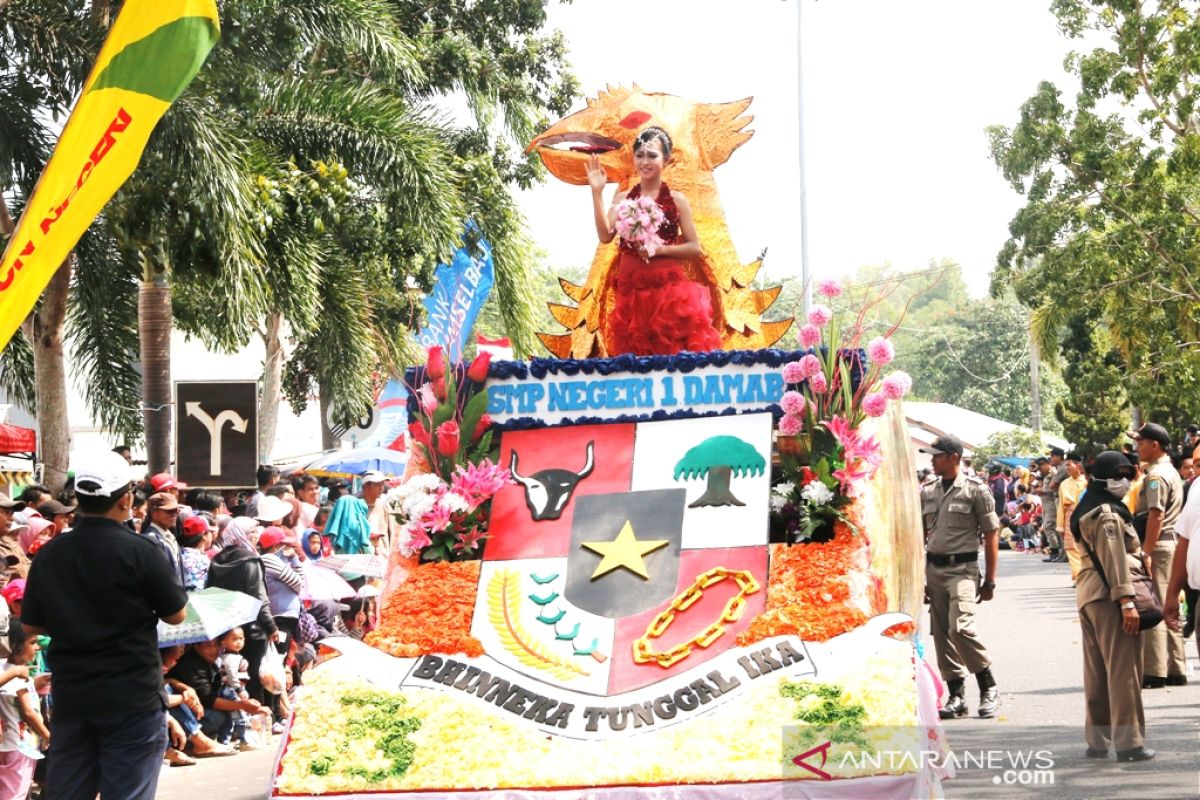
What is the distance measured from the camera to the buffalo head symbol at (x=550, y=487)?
30.5 feet

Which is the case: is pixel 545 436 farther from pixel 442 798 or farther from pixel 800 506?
pixel 442 798

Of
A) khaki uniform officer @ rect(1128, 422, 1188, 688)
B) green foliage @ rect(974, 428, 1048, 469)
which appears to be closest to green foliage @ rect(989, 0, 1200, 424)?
khaki uniform officer @ rect(1128, 422, 1188, 688)

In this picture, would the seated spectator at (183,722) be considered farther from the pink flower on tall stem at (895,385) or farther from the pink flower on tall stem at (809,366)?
the pink flower on tall stem at (895,385)

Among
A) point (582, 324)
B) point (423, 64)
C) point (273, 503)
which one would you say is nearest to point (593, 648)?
point (582, 324)

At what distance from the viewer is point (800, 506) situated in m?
8.95

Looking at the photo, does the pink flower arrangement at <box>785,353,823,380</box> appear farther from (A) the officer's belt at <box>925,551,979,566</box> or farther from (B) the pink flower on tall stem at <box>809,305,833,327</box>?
(A) the officer's belt at <box>925,551,979,566</box>

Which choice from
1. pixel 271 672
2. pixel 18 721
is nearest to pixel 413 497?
pixel 18 721

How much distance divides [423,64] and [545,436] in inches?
613

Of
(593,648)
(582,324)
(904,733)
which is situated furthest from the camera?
(582,324)

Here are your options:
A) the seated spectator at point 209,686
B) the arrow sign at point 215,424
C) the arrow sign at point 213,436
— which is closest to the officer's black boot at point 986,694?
the seated spectator at point 209,686

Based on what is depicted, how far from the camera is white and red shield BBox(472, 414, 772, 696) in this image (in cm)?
825

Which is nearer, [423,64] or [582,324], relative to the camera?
[582,324]

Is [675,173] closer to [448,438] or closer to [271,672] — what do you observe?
[448,438]

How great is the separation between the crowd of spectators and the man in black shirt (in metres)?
1.91
